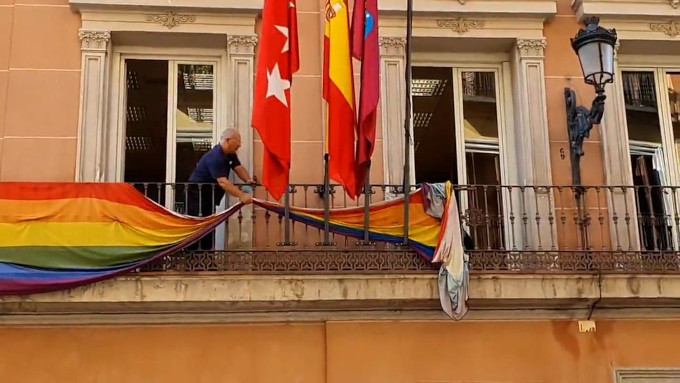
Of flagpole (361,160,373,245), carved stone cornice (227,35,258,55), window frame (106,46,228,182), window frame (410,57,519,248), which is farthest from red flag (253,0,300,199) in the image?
window frame (410,57,519,248)

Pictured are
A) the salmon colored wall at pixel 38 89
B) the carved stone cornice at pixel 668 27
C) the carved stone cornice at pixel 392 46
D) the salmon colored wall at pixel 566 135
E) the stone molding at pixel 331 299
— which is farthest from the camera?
the carved stone cornice at pixel 668 27

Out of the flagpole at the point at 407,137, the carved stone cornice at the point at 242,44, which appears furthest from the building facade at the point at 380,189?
the flagpole at the point at 407,137

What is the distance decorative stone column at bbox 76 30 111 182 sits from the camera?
9.38m

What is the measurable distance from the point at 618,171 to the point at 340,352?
364cm

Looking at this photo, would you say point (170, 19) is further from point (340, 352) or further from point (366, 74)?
point (340, 352)

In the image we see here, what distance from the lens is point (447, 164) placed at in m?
10.1

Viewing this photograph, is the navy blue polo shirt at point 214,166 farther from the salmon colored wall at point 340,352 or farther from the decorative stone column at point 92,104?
the salmon colored wall at point 340,352

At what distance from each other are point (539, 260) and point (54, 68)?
5454 mm

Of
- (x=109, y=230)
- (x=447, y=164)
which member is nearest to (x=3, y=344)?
(x=109, y=230)

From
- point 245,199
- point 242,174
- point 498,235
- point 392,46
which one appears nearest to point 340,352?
point 245,199

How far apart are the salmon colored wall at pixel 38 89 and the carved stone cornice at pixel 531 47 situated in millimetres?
4840

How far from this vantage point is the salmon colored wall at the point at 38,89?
30.8ft

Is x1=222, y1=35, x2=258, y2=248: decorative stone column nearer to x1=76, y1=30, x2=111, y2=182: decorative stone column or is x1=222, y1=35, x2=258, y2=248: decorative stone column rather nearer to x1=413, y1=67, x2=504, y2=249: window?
x1=76, y1=30, x2=111, y2=182: decorative stone column

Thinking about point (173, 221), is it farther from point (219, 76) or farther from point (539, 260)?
point (539, 260)
